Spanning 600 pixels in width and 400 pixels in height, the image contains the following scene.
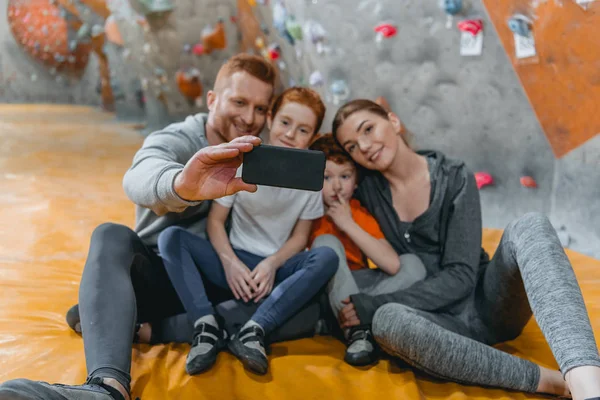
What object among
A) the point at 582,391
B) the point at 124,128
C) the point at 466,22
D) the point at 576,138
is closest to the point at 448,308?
the point at 582,391

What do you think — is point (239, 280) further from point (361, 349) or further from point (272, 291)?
point (361, 349)

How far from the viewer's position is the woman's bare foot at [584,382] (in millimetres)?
852

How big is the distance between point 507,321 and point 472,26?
52.0 inches

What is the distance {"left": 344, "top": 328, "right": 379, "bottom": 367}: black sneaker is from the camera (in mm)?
1228

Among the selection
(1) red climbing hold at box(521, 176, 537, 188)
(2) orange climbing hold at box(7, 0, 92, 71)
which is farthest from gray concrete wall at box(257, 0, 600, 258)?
(2) orange climbing hold at box(7, 0, 92, 71)

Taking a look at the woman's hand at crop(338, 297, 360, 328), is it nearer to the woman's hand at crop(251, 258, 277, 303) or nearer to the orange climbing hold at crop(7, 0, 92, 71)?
the woman's hand at crop(251, 258, 277, 303)

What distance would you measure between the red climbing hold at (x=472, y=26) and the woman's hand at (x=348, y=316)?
1353mm

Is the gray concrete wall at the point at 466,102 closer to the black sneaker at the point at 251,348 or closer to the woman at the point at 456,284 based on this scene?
the woman at the point at 456,284

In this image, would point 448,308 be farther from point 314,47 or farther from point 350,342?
point 314,47

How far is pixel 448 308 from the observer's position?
4.22 feet

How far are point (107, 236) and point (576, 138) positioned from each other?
1.67m

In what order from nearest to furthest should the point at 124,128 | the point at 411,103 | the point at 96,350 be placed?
the point at 96,350 → the point at 411,103 → the point at 124,128

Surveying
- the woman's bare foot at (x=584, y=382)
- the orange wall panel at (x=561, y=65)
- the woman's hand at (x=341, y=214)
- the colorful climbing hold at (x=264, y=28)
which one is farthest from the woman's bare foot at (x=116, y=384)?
the colorful climbing hold at (x=264, y=28)

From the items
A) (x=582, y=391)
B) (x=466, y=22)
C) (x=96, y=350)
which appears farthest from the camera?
(x=466, y=22)
